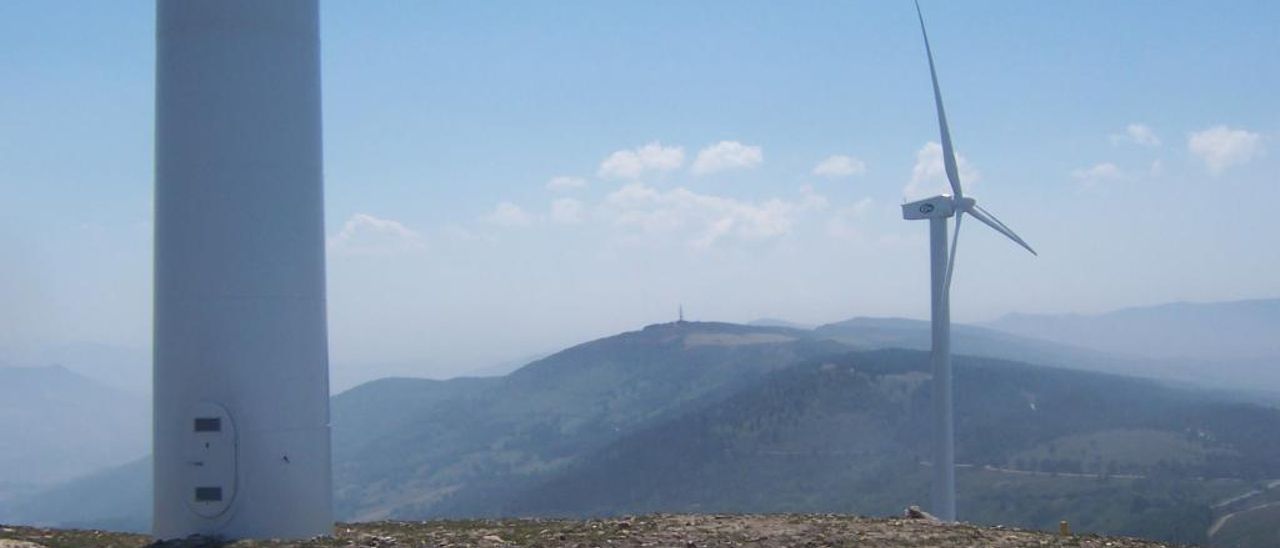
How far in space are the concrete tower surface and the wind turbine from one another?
1026 inches

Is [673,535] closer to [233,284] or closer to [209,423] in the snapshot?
[209,423]

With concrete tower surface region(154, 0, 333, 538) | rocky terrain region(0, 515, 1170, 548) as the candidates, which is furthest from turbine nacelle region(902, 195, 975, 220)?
concrete tower surface region(154, 0, 333, 538)

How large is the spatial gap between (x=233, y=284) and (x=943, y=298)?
30.0 metres

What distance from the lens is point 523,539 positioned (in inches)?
1120

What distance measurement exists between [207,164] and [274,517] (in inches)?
306

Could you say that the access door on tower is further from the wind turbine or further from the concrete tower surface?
the wind turbine

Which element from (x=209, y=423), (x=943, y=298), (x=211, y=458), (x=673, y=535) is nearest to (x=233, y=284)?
(x=209, y=423)

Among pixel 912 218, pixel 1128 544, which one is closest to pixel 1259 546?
pixel 912 218

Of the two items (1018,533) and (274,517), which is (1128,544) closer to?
(1018,533)

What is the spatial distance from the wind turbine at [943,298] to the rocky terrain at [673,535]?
16840 mm

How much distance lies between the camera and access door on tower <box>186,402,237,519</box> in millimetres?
29047

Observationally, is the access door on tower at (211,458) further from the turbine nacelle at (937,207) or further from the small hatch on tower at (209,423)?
the turbine nacelle at (937,207)

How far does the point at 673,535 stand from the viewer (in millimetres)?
28359

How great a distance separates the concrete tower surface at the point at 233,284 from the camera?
95.0 feet
